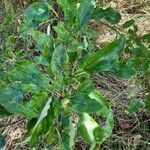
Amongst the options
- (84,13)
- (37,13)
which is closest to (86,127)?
(84,13)

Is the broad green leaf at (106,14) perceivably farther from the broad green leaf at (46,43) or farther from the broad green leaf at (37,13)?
the broad green leaf at (46,43)

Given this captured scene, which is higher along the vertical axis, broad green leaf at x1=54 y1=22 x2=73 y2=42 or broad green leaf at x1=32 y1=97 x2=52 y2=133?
broad green leaf at x1=54 y1=22 x2=73 y2=42

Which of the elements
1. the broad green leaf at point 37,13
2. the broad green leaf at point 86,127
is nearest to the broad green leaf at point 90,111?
the broad green leaf at point 86,127

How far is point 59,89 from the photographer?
0.89 metres

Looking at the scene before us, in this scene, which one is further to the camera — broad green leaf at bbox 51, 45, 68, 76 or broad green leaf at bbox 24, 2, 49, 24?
broad green leaf at bbox 24, 2, 49, 24

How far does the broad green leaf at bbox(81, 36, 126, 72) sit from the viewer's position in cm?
87

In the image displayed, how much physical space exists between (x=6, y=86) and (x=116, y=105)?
133 cm

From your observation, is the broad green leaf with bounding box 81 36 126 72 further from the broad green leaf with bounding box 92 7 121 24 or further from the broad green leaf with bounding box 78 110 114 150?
the broad green leaf with bounding box 92 7 121 24

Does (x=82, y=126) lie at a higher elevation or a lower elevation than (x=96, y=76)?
higher

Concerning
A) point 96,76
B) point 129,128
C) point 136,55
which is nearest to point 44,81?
point 136,55

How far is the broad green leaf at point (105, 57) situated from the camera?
875 millimetres

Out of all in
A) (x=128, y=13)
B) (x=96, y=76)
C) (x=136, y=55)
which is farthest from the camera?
(x=128, y=13)

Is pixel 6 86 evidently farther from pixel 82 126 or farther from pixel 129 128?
pixel 129 128

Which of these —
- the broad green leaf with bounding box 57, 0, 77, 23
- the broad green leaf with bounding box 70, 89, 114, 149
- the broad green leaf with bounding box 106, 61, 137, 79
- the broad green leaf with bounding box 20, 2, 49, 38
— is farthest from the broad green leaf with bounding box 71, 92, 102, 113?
the broad green leaf with bounding box 20, 2, 49, 38
